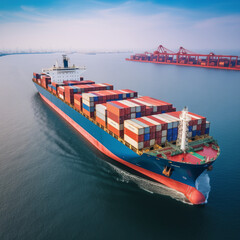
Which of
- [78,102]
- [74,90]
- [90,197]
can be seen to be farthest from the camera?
[74,90]

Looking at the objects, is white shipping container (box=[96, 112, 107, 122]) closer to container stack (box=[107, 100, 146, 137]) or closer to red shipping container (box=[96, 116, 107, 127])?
red shipping container (box=[96, 116, 107, 127])

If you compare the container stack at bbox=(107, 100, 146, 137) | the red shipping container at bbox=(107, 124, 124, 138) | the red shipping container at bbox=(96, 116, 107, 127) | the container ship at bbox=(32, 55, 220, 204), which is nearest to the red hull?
the container ship at bbox=(32, 55, 220, 204)

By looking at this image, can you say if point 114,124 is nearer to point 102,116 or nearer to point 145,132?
point 102,116

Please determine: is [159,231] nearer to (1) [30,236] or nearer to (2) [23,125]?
(1) [30,236]

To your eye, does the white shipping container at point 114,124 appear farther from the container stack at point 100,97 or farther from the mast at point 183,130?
the mast at point 183,130

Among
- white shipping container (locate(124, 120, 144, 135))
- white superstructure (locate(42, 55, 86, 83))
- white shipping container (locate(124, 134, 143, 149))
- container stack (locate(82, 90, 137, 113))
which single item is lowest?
white shipping container (locate(124, 134, 143, 149))

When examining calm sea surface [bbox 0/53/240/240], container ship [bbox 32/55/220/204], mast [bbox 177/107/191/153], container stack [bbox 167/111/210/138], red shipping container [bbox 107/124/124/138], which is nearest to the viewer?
calm sea surface [bbox 0/53/240/240]

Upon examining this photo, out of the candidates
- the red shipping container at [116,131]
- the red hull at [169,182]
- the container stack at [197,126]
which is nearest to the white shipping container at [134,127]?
the red shipping container at [116,131]

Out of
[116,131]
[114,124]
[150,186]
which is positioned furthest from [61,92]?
[150,186]

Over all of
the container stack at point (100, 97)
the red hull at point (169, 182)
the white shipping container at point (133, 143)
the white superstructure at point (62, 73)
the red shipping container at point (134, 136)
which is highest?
the white superstructure at point (62, 73)

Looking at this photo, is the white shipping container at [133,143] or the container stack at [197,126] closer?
the white shipping container at [133,143]

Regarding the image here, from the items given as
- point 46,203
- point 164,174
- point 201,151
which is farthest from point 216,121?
point 46,203
